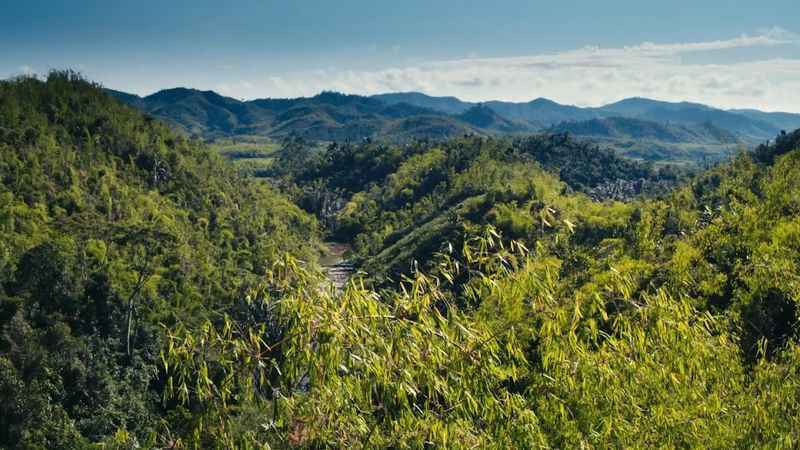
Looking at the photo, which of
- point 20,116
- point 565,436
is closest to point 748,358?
point 565,436

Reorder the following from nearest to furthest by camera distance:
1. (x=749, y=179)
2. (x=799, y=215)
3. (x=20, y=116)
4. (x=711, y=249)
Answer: (x=799, y=215)
(x=711, y=249)
(x=749, y=179)
(x=20, y=116)

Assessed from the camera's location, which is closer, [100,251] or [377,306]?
[377,306]

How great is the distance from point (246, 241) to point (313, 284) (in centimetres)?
10581

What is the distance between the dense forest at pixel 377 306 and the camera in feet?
25.3

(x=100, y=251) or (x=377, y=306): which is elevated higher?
(x=377, y=306)

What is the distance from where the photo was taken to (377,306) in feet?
24.5

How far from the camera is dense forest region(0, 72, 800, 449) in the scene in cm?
770

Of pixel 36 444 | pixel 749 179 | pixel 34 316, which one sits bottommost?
pixel 36 444

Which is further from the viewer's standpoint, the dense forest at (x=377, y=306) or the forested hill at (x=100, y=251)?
the forested hill at (x=100, y=251)

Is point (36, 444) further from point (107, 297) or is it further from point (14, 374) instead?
point (107, 297)

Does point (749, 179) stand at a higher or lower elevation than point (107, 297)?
higher

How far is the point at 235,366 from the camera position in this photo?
7688mm

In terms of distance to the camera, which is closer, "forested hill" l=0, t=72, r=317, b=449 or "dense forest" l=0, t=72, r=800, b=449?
"dense forest" l=0, t=72, r=800, b=449

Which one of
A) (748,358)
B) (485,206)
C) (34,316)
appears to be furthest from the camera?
(485,206)
